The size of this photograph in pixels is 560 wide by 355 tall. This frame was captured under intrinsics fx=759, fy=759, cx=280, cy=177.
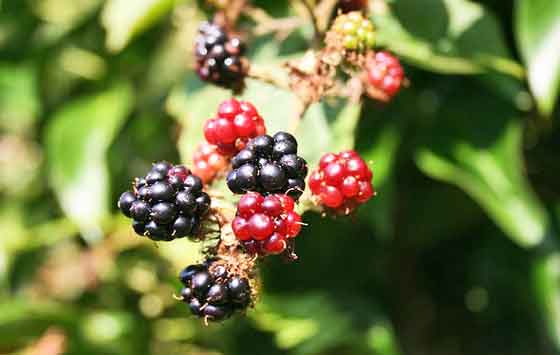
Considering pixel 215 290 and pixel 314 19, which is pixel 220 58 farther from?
pixel 215 290

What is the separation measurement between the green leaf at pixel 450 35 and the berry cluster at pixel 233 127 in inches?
13.7

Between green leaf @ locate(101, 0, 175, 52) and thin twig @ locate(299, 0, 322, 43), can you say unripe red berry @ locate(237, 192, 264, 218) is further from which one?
green leaf @ locate(101, 0, 175, 52)

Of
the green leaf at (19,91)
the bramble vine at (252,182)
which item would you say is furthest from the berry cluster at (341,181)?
the green leaf at (19,91)

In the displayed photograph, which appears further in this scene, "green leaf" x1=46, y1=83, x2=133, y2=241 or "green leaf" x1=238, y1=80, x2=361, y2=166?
"green leaf" x1=46, y1=83, x2=133, y2=241

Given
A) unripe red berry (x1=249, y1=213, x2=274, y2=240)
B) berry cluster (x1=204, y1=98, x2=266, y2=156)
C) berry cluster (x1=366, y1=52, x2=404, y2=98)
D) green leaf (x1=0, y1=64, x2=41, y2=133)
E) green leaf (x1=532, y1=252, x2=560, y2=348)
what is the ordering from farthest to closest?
green leaf (x1=0, y1=64, x2=41, y2=133), green leaf (x1=532, y1=252, x2=560, y2=348), berry cluster (x1=366, y1=52, x2=404, y2=98), berry cluster (x1=204, y1=98, x2=266, y2=156), unripe red berry (x1=249, y1=213, x2=274, y2=240)

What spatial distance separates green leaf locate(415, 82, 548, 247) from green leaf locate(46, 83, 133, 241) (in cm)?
68

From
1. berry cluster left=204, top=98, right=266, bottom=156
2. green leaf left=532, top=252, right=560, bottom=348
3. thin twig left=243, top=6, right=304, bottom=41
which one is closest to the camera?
berry cluster left=204, top=98, right=266, bottom=156

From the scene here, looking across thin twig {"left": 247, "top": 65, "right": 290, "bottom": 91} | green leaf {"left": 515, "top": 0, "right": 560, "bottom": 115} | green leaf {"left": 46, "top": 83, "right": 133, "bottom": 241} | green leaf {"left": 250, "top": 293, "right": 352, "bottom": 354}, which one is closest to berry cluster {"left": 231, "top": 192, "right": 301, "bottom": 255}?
thin twig {"left": 247, "top": 65, "right": 290, "bottom": 91}

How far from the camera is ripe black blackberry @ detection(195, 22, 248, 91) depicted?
42.9 inches

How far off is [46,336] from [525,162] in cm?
113

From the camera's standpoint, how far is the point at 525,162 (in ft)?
5.10

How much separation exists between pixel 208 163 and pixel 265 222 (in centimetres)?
22

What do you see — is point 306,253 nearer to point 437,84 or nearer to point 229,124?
point 437,84

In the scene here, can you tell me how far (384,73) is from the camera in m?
1.03
